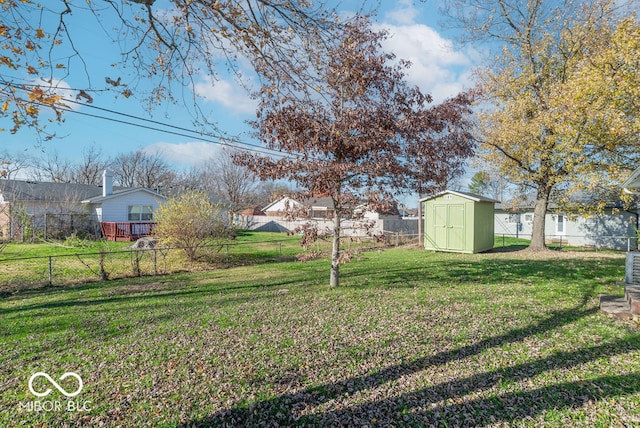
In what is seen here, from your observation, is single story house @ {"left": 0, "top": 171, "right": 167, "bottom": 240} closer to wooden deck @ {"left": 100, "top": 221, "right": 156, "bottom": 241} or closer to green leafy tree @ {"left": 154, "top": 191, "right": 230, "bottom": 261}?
wooden deck @ {"left": 100, "top": 221, "right": 156, "bottom": 241}

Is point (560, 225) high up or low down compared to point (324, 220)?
down

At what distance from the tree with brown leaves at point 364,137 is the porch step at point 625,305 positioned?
3.51 metres

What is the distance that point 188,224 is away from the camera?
37.4 ft

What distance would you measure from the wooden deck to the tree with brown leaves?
17.3 m

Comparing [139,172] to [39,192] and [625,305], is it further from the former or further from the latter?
[625,305]

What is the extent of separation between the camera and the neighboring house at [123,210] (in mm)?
20797

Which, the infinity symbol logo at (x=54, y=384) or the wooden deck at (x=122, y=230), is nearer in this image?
the infinity symbol logo at (x=54, y=384)

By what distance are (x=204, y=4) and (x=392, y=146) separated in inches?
157

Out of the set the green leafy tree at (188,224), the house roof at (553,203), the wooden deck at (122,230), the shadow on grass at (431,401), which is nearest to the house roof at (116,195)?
the wooden deck at (122,230)

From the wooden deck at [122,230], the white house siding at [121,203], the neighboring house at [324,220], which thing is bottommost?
the wooden deck at [122,230]

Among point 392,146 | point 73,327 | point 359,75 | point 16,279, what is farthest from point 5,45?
point 16,279

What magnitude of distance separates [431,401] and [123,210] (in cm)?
2441

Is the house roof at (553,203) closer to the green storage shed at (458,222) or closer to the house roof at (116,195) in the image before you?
the green storage shed at (458,222)

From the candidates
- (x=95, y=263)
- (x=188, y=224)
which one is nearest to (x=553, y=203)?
(x=188, y=224)
